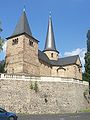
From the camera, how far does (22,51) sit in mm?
41125

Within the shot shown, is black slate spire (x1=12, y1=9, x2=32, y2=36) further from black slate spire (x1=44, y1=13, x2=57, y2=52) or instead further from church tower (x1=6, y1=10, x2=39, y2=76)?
black slate spire (x1=44, y1=13, x2=57, y2=52)

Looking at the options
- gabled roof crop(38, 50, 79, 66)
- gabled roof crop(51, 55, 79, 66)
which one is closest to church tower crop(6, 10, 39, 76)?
gabled roof crop(38, 50, 79, 66)

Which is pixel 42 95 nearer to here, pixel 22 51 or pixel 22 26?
pixel 22 51

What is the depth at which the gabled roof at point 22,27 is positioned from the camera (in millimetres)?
A: 43312

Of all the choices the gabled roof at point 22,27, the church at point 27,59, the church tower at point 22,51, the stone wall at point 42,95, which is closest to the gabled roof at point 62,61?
the church at point 27,59

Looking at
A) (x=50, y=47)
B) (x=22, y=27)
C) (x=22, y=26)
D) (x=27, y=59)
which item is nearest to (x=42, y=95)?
(x=27, y=59)

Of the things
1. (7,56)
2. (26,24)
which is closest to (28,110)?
(7,56)

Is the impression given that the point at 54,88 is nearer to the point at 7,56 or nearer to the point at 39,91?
the point at 39,91

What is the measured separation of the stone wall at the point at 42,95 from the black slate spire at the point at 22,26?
15.0 m

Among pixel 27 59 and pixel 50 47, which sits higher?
pixel 50 47

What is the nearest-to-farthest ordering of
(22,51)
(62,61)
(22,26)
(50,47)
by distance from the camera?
(22,51), (22,26), (62,61), (50,47)

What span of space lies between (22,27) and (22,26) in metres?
0.30

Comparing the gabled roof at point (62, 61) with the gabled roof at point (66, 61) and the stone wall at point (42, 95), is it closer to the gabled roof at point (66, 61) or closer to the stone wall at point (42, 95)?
the gabled roof at point (66, 61)

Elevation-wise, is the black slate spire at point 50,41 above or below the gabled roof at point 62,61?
above
